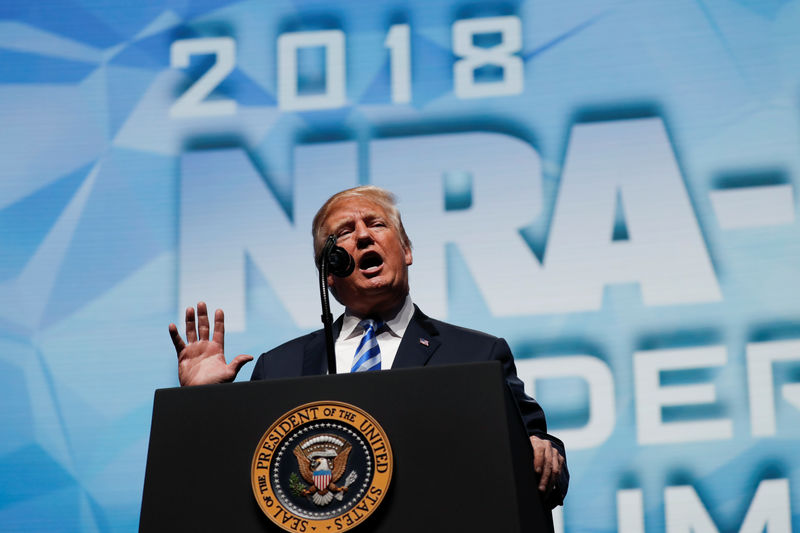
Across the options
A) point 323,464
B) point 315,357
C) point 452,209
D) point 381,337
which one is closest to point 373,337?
point 381,337

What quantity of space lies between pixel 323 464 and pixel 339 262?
0.50 m

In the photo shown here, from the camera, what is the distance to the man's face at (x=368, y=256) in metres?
2.00

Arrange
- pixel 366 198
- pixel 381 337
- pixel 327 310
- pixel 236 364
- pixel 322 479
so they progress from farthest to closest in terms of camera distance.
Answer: pixel 366 198
pixel 381 337
pixel 236 364
pixel 327 310
pixel 322 479

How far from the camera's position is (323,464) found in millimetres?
1309

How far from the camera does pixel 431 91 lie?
3.33 metres

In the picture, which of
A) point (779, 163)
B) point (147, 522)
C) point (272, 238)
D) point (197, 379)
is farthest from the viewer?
point (272, 238)

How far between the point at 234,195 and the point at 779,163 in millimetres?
1776

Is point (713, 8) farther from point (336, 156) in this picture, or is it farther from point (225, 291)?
point (225, 291)

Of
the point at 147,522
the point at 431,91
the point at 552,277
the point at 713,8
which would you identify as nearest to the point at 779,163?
the point at 713,8

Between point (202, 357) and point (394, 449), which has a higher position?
point (202, 357)

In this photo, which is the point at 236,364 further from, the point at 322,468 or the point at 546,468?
the point at 546,468

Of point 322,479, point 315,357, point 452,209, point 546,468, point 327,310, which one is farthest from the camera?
point 452,209

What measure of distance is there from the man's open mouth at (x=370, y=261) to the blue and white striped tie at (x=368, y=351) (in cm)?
12

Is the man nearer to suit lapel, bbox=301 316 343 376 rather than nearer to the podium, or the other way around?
suit lapel, bbox=301 316 343 376
